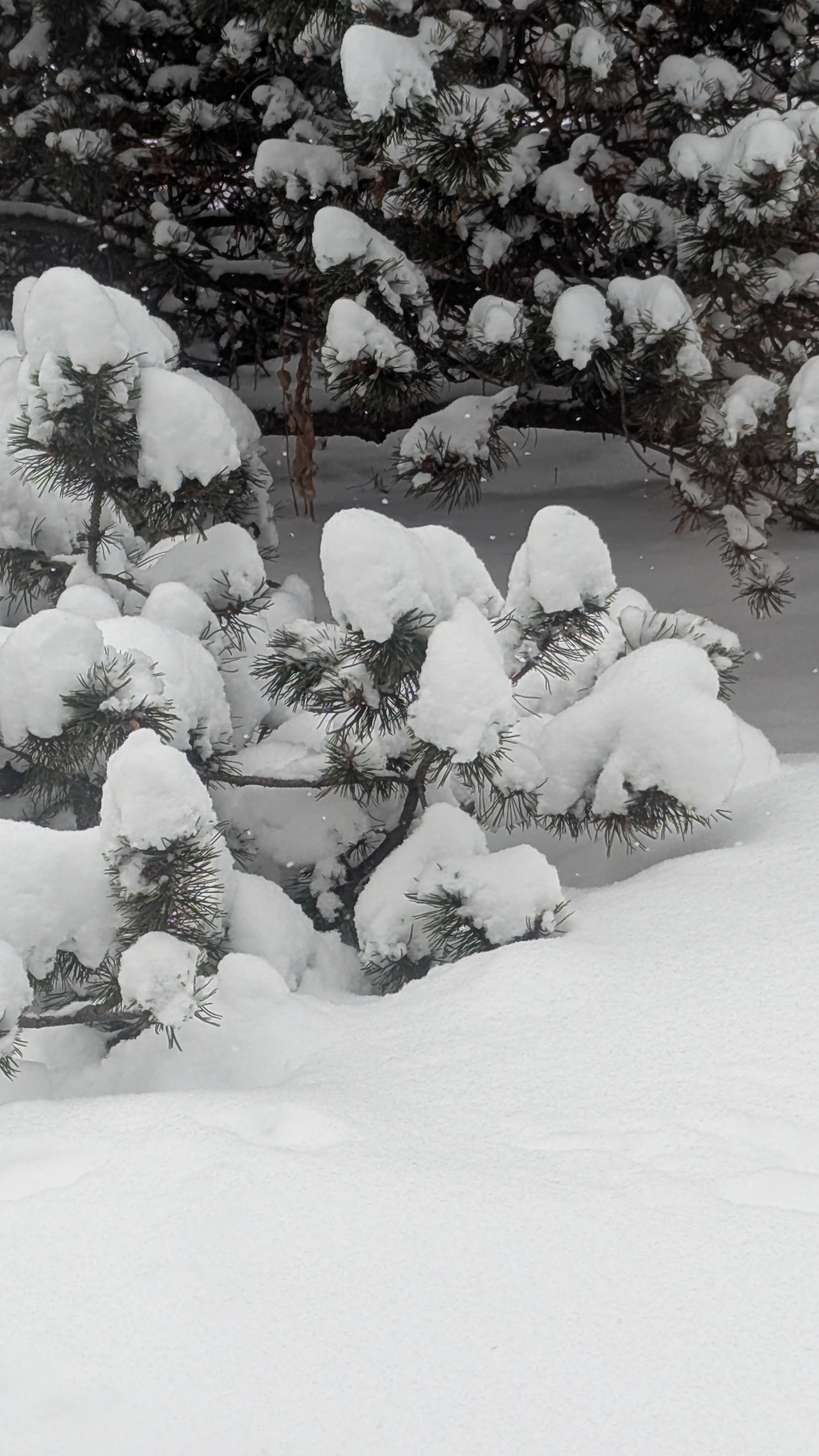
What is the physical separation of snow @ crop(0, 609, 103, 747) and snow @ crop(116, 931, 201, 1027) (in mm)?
408

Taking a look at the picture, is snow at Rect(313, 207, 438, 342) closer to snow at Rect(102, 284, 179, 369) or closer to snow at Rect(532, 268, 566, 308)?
snow at Rect(532, 268, 566, 308)

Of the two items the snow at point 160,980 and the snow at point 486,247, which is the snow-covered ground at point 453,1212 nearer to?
the snow at point 160,980

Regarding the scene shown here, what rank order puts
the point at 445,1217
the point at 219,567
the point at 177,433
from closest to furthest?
the point at 445,1217, the point at 177,433, the point at 219,567

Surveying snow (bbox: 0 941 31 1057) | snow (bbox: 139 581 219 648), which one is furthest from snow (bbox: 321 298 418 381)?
snow (bbox: 0 941 31 1057)

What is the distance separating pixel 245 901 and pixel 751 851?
2.82 feet

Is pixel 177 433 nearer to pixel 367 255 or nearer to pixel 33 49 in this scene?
pixel 367 255

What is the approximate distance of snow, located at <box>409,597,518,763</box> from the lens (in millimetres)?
1589

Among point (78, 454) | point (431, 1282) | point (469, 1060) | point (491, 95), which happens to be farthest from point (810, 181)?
point (431, 1282)

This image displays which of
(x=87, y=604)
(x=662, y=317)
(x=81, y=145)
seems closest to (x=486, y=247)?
(x=662, y=317)

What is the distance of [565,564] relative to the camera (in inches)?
71.1

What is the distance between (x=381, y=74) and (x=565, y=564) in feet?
3.55

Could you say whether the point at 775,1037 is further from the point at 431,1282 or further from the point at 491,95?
the point at 491,95

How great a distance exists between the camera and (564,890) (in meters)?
2.13

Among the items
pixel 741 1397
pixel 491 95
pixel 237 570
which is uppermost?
pixel 491 95
